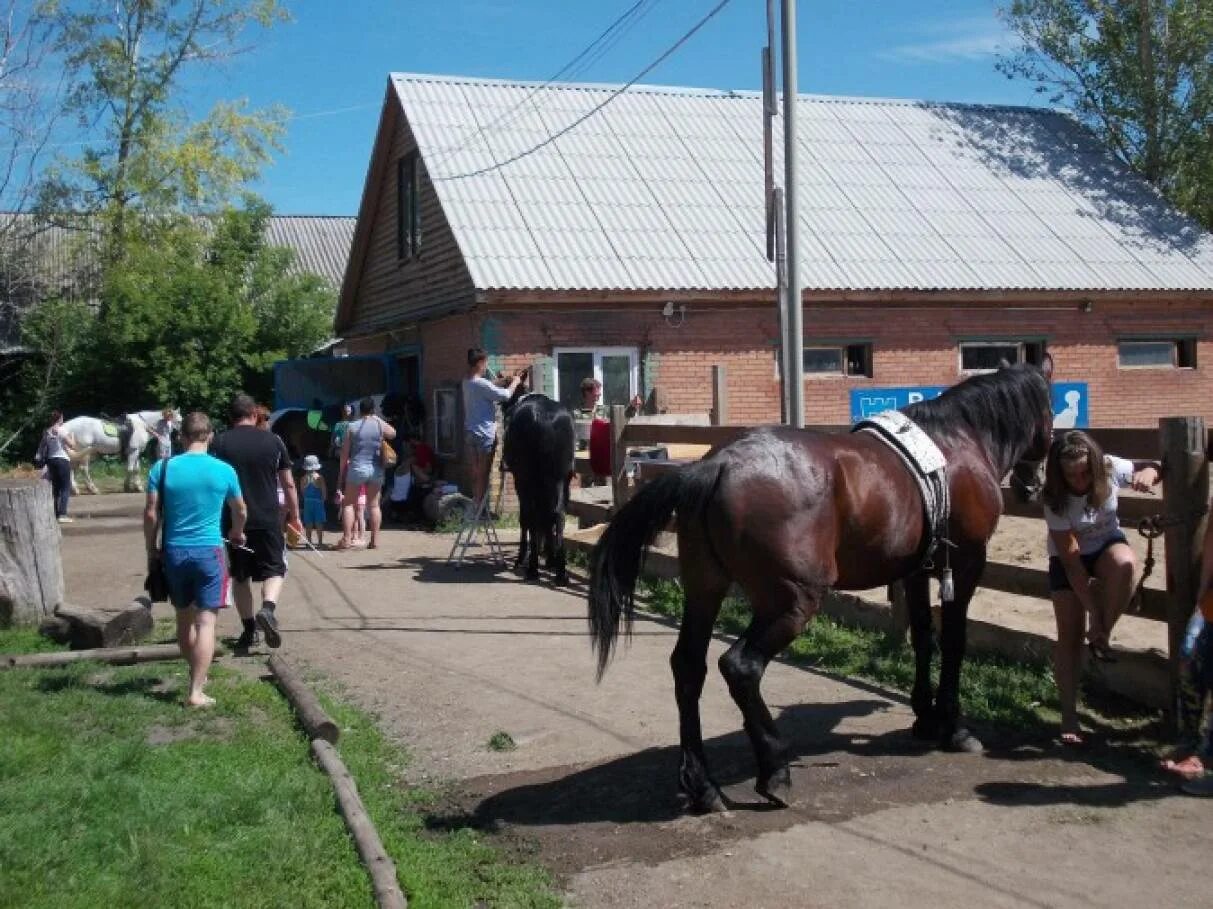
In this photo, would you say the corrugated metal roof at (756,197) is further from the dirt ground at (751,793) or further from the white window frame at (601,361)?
the dirt ground at (751,793)

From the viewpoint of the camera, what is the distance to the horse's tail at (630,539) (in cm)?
541

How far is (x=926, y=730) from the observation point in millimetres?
6098

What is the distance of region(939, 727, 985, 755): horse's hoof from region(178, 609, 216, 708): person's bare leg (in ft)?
13.2

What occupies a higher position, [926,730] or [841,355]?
[841,355]

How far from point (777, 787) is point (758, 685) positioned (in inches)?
17.1

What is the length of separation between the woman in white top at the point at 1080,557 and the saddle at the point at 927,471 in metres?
0.56

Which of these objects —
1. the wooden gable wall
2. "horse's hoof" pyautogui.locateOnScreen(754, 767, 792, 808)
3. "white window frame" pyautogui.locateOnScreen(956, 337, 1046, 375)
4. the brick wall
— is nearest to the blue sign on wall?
the brick wall

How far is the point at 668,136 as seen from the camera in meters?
21.5

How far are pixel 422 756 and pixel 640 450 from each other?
699cm

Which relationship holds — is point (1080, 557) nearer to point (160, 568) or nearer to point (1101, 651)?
point (1101, 651)

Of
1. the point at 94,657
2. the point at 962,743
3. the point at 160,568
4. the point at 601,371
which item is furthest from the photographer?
the point at 601,371

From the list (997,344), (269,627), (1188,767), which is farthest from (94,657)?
(997,344)

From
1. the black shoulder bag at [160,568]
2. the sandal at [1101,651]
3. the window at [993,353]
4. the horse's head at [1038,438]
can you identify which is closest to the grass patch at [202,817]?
the black shoulder bag at [160,568]

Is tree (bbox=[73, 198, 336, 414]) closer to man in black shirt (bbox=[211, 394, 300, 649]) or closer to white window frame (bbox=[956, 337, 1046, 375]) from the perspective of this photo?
white window frame (bbox=[956, 337, 1046, 375])
